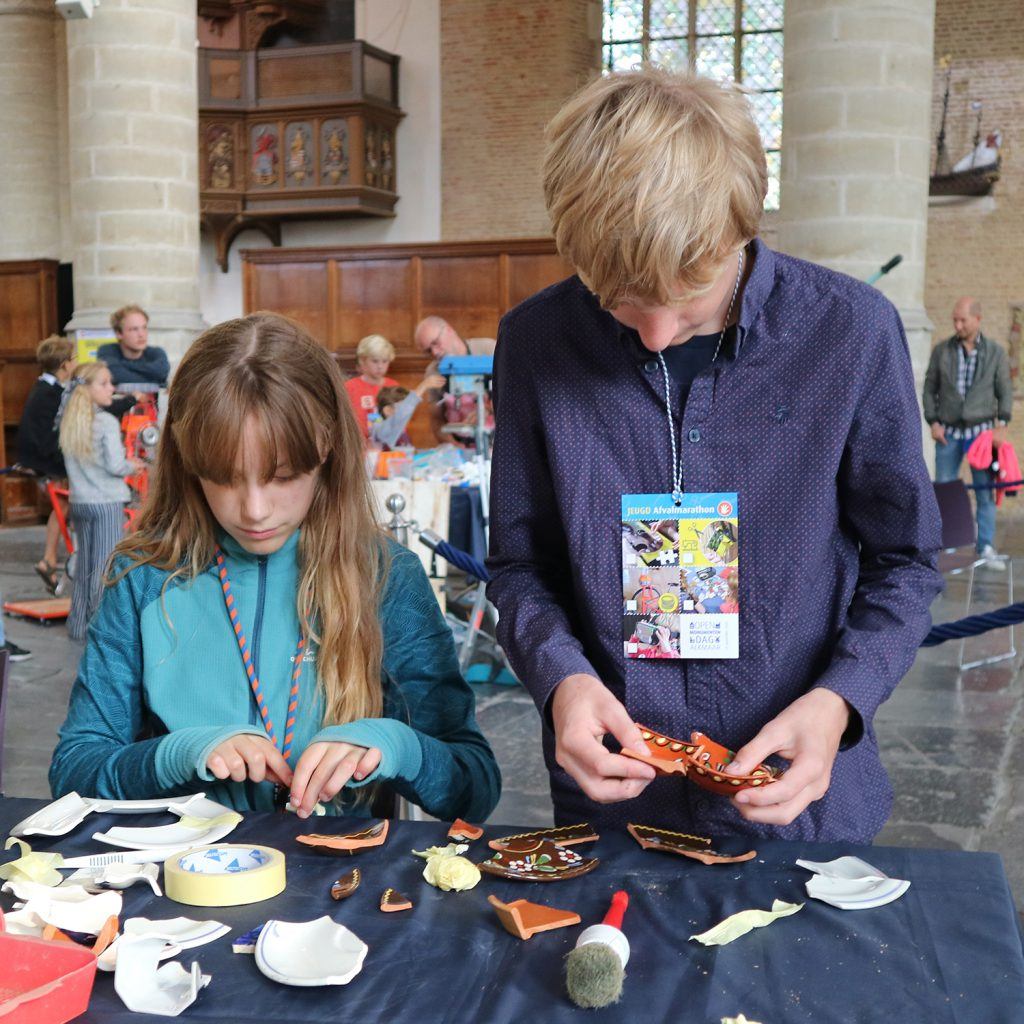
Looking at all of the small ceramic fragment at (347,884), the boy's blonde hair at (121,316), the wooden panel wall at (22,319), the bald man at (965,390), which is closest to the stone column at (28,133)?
the wooden panel wall at (22,319)

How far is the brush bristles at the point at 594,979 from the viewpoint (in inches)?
44.1

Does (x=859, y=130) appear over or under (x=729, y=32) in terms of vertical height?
under

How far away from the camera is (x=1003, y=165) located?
1375 cm

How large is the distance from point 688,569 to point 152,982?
78 cm

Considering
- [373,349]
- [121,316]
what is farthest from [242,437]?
[121,316]

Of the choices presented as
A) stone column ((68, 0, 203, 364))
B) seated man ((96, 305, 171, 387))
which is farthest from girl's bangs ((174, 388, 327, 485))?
stone column ((68, 0, 203, 364))

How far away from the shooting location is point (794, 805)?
141cm

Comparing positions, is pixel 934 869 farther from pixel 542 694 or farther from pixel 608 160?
pixel 608 160

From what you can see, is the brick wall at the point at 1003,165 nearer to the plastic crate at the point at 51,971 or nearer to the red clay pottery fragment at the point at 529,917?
the red clay pottery fragment at the point at 529,917

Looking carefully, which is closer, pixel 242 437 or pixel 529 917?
pixel 529 917

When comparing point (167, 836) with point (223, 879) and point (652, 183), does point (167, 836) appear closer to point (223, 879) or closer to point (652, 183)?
point (223, 879)

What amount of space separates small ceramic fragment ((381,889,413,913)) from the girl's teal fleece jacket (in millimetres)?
391

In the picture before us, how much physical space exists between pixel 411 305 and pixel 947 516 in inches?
317

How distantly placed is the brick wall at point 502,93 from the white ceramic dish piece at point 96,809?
1414cm
